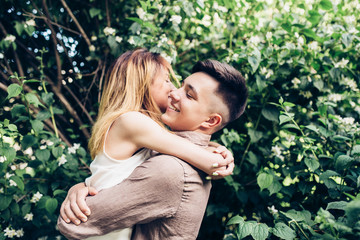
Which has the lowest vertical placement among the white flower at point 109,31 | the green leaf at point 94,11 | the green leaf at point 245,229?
the green leaf at point 245,229

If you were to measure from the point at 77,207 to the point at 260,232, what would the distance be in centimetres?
98

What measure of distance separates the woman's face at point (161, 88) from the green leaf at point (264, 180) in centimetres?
80

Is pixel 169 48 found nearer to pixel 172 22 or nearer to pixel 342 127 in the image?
pixel 172 22

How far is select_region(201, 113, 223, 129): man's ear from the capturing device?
175cm

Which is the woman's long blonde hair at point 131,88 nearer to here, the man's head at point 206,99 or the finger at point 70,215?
the man's head at point 206,99

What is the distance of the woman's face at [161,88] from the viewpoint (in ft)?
6.43

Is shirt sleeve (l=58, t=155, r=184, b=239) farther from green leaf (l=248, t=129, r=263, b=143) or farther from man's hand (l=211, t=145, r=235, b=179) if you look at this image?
green leaf (l=248, t=129, r=263, b=143)

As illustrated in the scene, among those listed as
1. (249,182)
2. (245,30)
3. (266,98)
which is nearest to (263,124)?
(266,98)

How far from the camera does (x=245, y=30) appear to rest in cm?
274

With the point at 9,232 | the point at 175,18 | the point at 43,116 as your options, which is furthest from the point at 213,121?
the point at 9,232

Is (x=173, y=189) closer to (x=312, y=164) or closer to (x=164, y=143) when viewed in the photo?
(x=164, y=143)


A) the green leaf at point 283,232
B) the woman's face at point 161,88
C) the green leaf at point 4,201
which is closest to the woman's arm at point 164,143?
the woman's face at point 161,88

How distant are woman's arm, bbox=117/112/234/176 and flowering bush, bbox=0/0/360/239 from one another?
23.9 inches

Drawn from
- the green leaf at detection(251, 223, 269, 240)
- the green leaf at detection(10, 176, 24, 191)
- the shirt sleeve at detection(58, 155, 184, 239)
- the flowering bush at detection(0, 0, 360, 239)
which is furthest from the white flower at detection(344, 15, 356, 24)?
the green leaf at detection(10, 176, 24, 191)
